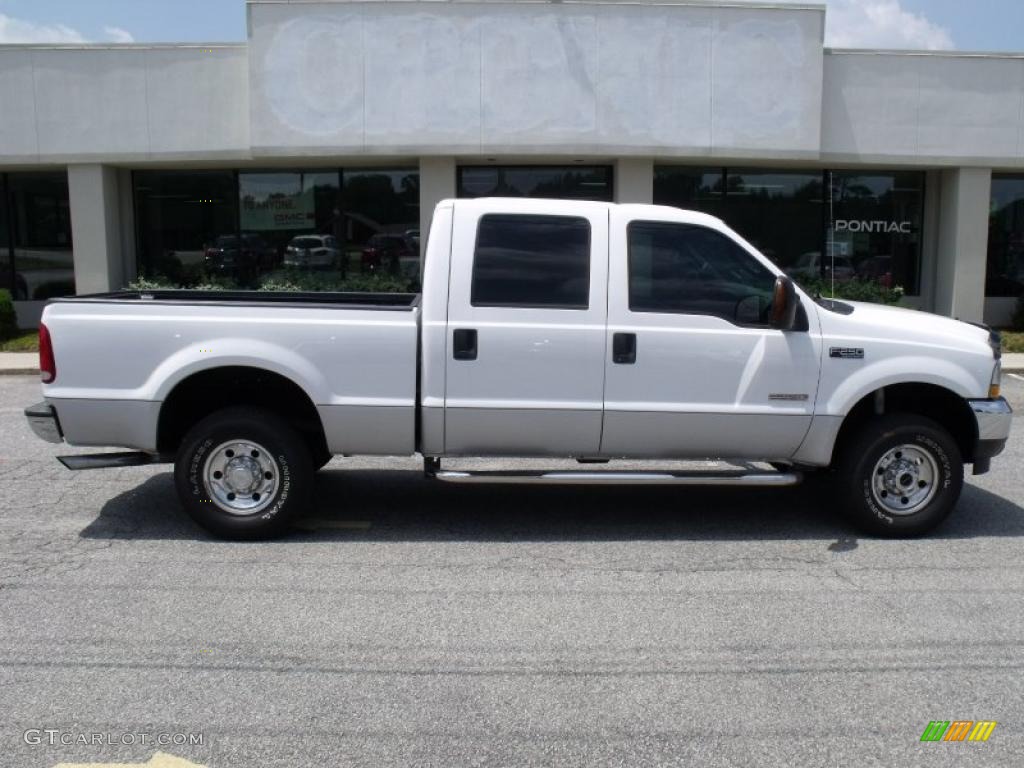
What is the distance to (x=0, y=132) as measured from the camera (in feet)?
57.7

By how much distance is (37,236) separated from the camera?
1952 centimetres

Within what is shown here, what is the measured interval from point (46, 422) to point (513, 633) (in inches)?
133

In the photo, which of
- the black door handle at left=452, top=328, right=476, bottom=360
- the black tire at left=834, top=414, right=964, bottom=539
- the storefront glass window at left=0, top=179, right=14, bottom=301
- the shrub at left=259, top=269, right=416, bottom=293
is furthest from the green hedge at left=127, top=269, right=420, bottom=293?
the black tire at left=834, top=414, right=964, bottom=539

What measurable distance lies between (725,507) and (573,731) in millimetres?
3683

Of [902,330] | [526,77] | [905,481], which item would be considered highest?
[526,77]

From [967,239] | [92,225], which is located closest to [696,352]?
[967,239]

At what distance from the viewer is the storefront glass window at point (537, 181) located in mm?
18125

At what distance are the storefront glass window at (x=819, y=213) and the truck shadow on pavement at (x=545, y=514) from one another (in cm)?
1137

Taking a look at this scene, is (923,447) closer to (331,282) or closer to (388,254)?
(388,254)

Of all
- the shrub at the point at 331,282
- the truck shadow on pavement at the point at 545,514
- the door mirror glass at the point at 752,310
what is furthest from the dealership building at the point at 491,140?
the door mirror glass at the point at 752,310

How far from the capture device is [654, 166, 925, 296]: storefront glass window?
18.5m

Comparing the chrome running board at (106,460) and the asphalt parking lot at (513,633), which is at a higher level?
the chrome running board at (106,460)

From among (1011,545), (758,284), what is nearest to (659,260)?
(758,284)

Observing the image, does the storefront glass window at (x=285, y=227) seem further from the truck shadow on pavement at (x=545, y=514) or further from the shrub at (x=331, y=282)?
the truck shadow on pavement at (x=545, y=514)
